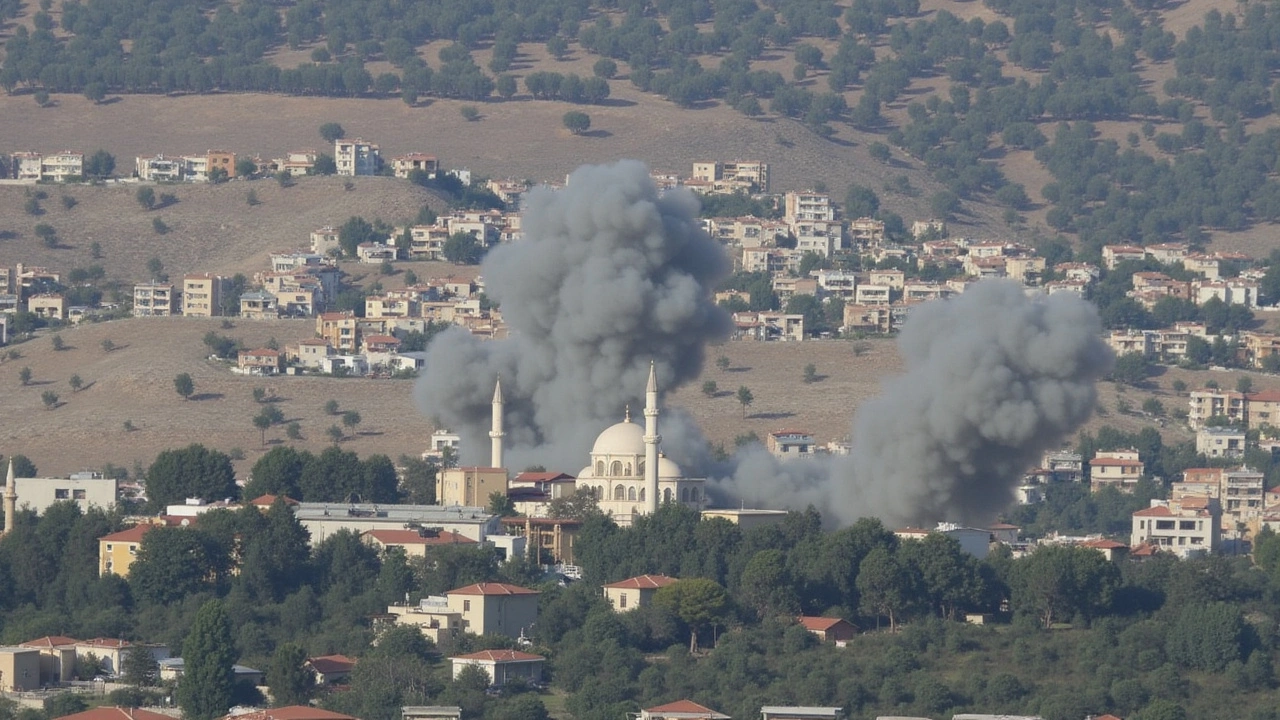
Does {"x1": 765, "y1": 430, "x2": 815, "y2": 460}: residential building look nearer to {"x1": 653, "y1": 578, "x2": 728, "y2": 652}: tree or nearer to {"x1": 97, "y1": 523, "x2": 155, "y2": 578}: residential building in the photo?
{"x1": 97, "y1": 523, "x2": 155, "y2": 578}: residential building

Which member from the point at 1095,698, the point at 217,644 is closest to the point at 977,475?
the point at 1095,698

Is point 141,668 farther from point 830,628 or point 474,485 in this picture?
point 474,485

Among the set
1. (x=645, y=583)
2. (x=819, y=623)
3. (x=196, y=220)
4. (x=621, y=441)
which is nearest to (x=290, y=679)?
(x=645, y=583)

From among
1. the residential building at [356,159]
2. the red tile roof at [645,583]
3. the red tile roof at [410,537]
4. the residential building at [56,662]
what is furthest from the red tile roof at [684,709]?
the residential building at [356,159]

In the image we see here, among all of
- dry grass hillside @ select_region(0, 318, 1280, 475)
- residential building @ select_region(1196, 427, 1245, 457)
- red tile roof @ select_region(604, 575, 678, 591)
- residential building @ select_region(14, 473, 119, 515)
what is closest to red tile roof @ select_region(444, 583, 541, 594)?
red tile roof @ select_region(604, 575, 678, 591)

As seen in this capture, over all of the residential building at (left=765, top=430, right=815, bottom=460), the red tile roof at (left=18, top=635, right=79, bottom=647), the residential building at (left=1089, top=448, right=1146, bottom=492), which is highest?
the residential building at (left=765, top=430, right=815, bottom=460)

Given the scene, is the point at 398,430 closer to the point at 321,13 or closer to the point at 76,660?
the point at 76,660
